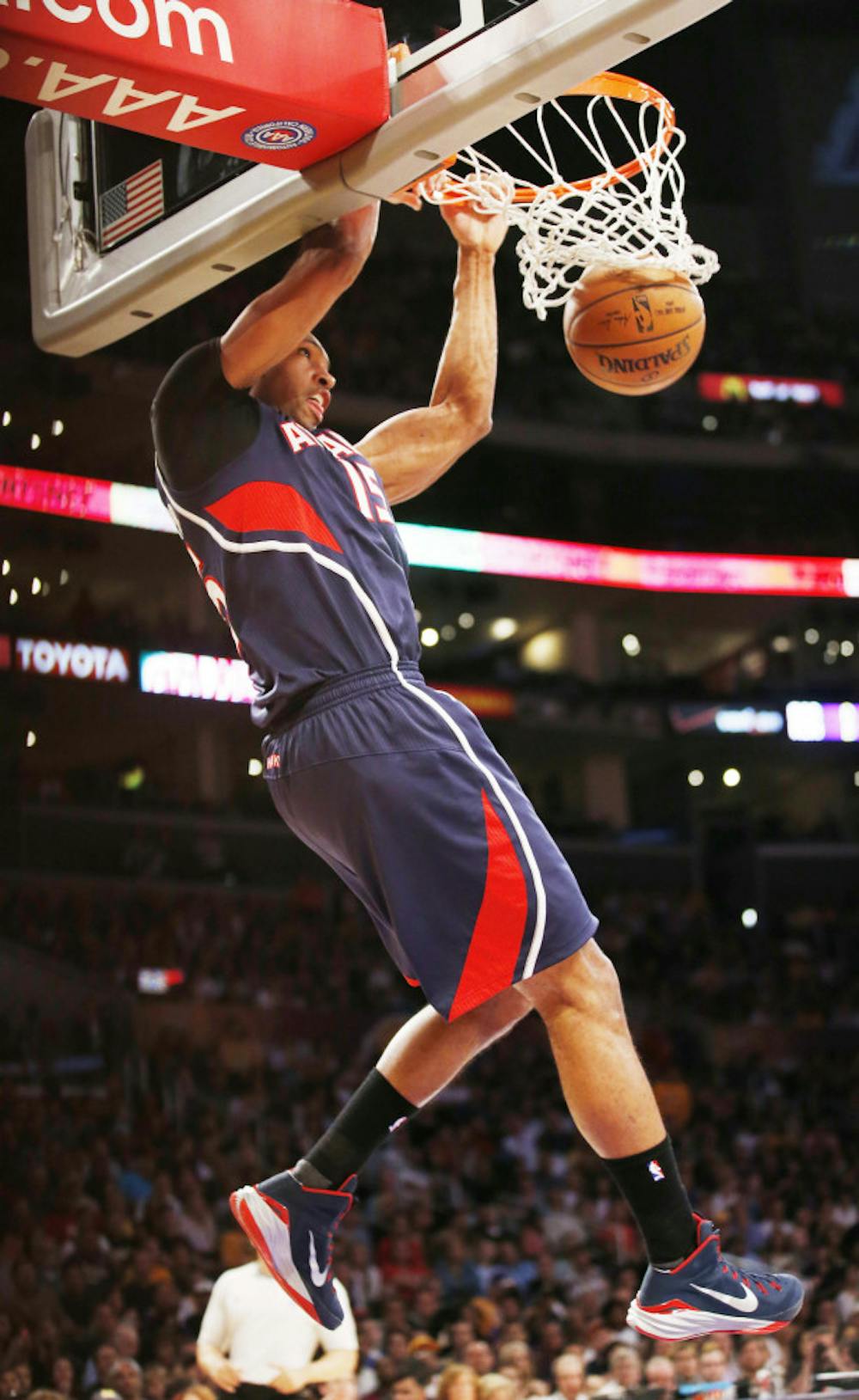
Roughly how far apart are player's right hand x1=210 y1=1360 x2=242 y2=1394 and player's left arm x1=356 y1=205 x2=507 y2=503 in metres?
3.99

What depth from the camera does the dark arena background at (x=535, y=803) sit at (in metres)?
10.3

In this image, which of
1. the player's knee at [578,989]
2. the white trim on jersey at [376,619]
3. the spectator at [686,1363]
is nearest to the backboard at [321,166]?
the white trim on jersey at [376,619]

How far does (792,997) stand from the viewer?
17250mm

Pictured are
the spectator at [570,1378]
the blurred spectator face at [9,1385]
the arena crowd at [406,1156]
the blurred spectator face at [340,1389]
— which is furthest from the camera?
the arena crowd at [406,1156]

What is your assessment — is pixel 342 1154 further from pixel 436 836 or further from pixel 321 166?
pixel 321 166

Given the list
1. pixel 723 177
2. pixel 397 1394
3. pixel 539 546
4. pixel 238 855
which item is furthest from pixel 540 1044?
pixel 723 177

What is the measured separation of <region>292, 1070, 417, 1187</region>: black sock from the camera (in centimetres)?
346

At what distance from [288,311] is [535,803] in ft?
55.1

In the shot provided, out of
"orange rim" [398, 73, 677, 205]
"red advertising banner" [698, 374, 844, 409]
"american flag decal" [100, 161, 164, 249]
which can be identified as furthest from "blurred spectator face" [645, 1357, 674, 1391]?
"red advertising banner" [698, 374, 844, 409]

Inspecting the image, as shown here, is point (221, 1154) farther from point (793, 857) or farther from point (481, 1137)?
point (793, 857)

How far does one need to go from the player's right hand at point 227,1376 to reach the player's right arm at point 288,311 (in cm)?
444

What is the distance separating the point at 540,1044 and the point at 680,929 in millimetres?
2509

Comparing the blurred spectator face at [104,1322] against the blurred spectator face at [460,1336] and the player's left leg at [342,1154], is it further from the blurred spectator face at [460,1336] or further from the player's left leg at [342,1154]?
the player's left leg at [342,1154]

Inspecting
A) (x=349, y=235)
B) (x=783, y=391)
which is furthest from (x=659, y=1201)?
(x=783, y=391)
